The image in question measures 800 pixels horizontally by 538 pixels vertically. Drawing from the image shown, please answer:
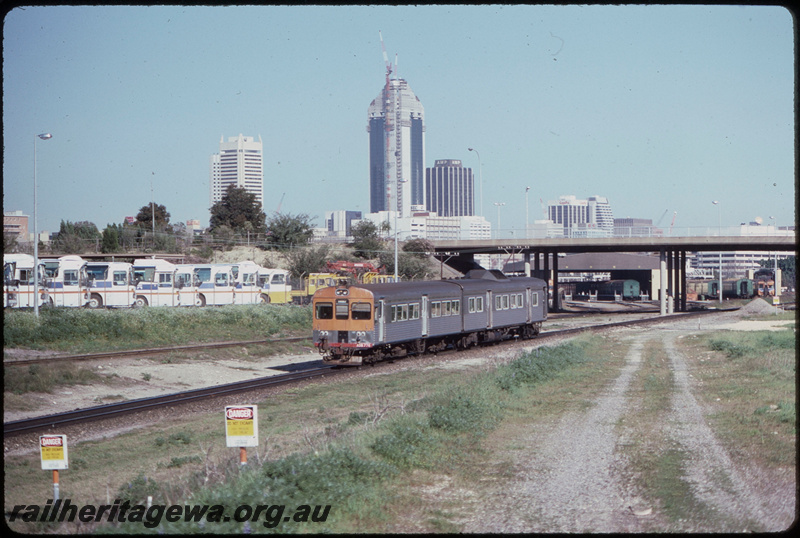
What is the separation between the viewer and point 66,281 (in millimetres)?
47125

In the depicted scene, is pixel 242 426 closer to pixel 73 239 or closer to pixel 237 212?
pixel 73 239

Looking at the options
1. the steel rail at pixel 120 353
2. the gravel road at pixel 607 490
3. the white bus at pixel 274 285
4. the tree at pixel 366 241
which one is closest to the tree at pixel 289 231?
the tree at pixel 366 241

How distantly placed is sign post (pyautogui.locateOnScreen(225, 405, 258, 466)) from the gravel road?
11.4 ft

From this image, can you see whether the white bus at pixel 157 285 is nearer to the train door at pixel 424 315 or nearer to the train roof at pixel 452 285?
the train roof at pixel 452 285

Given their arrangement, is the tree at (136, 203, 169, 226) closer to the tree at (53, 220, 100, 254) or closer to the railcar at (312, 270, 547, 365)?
the tree at (53, 220, 100, 254)

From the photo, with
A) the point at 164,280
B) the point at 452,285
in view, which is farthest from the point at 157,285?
the point at 452,285

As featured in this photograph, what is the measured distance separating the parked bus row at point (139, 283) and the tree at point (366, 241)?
23180 mm

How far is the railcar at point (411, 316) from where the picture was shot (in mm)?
28750

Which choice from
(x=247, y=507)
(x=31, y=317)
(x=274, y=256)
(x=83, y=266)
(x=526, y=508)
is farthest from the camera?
(x=274, y=256)

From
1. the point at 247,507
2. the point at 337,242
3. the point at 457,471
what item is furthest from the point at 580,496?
the point at 337,242

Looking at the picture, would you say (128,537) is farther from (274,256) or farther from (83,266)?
(274,256)

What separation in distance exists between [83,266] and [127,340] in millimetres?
13181

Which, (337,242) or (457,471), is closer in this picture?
(457,471)

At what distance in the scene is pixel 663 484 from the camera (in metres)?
11.0
